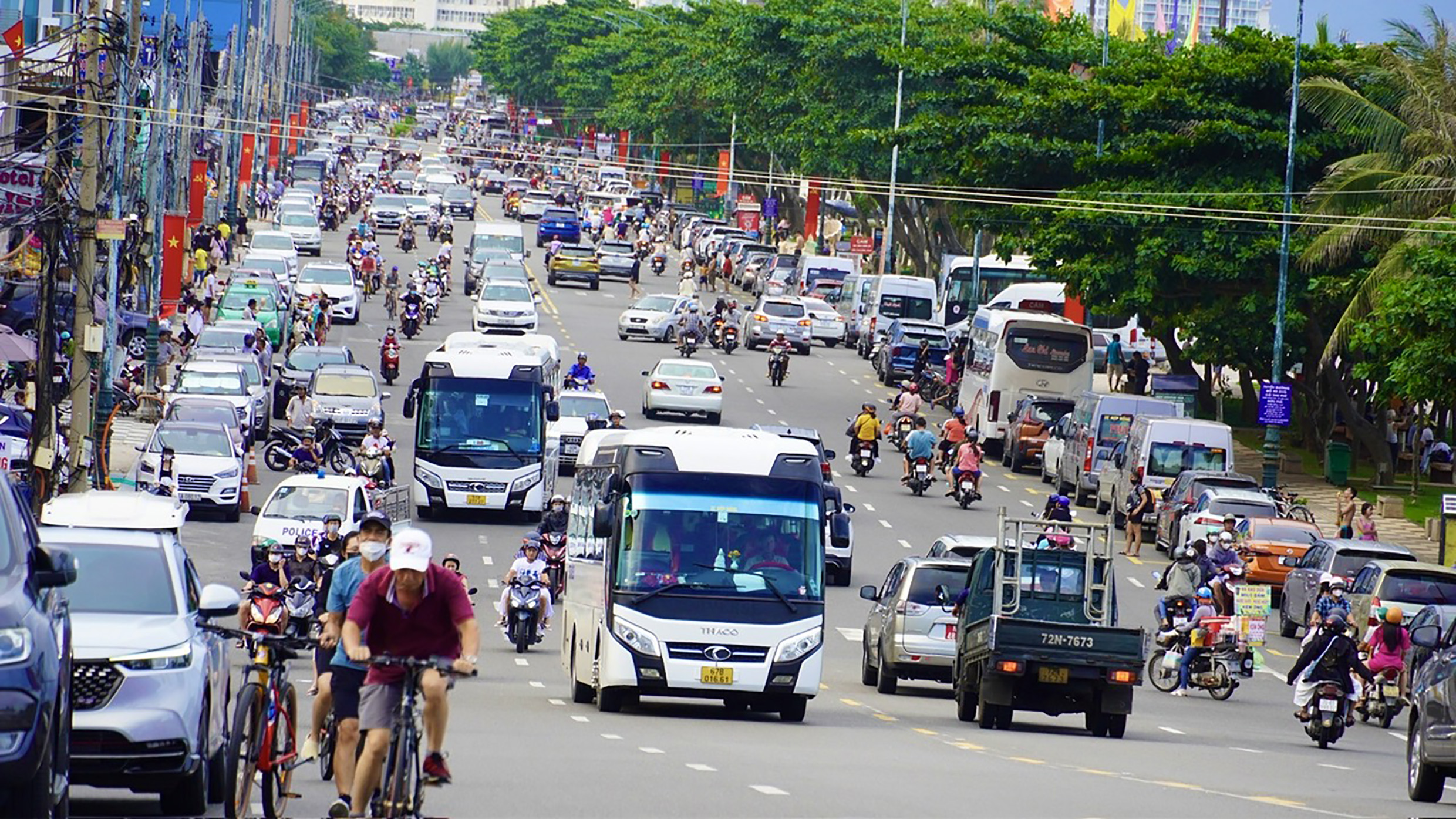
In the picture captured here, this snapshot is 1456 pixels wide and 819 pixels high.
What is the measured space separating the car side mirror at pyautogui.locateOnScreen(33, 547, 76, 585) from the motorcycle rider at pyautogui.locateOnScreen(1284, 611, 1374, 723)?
16.0 metres

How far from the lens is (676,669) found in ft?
71.6

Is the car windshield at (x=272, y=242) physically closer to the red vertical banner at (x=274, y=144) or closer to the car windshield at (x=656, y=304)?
the car windshield at (x=656, y=304)

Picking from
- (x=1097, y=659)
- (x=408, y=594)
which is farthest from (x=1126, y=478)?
(x=408, y=594)

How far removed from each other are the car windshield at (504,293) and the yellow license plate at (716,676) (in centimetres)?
4557

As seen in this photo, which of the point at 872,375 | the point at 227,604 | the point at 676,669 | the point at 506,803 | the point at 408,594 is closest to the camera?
the point at 408,594

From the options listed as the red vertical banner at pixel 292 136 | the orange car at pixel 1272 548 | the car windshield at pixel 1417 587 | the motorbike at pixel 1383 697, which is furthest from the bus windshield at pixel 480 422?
the red vertical banner at pixel 292 136

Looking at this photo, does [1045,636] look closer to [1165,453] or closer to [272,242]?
[1165,453]

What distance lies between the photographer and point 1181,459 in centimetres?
4450

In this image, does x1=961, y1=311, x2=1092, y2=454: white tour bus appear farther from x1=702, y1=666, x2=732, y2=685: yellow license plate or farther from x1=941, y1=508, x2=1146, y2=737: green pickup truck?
x1=702, y1=666, x2=732, y2=685: yellow license plate

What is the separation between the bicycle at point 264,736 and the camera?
1296cm

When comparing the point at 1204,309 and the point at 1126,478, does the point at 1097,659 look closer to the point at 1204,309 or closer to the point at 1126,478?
the point at 1126,478

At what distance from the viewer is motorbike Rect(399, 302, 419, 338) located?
66.3 metres

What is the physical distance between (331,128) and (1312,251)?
5694 inches

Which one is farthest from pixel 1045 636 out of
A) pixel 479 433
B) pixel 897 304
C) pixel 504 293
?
pixel 897 304
